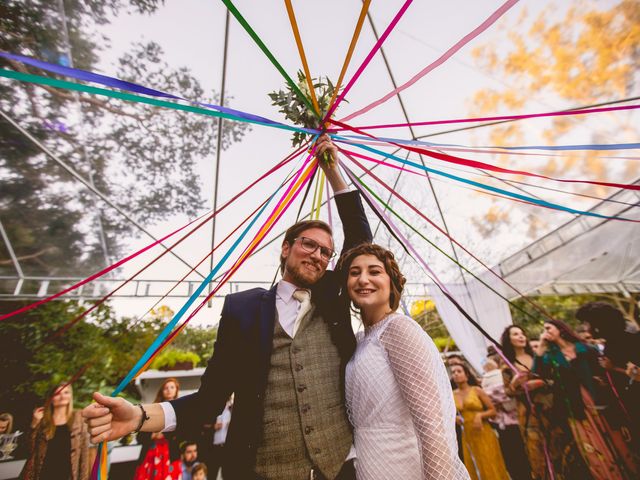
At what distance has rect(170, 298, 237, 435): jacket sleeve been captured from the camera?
1.39 meters

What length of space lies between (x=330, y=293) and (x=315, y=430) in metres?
0.74

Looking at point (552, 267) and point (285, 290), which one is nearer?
point (285, 290)

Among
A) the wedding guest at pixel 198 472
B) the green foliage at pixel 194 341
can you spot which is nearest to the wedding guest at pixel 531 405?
the wedding guest at pixel 198 472

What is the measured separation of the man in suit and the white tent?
5.35m

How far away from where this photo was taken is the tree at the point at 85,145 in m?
2.99

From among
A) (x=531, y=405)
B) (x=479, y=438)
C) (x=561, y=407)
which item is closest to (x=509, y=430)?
(x=479, y=438)

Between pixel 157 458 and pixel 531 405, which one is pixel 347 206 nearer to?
pixel 531 405

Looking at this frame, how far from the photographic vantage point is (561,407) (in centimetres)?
374

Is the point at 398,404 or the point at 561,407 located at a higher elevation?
the point at 398,404

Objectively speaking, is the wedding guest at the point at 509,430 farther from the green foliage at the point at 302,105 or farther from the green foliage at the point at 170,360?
the green foliage at the point at 170,360

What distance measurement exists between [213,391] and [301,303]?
0.61m

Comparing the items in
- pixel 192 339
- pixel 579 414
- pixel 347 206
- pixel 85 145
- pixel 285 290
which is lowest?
pixel 579 414

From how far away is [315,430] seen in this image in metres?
1.35

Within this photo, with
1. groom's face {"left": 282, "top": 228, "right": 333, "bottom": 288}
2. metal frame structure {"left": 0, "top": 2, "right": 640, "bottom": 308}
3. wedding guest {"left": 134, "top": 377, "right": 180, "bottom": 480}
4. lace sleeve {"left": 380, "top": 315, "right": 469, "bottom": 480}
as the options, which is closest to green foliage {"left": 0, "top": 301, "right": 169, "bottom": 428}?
metal frame structure {"left": 0, "top": 2, "right": 640, "bottom": 308}
